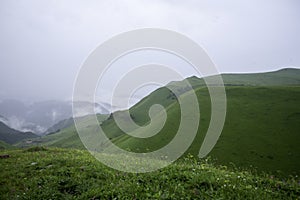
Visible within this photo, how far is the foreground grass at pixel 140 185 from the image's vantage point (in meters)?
10.2

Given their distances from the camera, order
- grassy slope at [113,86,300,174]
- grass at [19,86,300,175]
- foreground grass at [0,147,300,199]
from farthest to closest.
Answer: grassy slope at [113,86,300,174]
grass at [19,86,300,175]
foreground grass at [0,147,300,199]

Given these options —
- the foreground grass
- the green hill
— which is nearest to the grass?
the green hill

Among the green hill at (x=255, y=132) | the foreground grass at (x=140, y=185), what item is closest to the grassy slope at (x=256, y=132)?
the green hill at (x=255, y=132)

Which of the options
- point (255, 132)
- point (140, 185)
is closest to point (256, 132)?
point (255, 132)

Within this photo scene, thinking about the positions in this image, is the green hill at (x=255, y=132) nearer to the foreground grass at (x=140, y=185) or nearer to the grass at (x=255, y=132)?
the grass at (x=255, y=132)

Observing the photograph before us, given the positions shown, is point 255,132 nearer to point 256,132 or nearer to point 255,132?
point 255,132

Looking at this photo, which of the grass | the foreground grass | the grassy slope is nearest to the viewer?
the foreground grass

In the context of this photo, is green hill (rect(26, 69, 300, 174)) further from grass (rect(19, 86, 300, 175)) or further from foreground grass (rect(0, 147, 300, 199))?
foreground grass (rect(0, 147, 300, 199))

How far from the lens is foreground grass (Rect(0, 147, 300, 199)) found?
10.2 metres

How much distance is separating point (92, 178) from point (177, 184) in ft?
14.5

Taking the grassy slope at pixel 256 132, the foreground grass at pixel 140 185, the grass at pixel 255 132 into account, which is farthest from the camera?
the grassy slope at pixel 256 132

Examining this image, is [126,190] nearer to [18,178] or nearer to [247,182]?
[247,182]

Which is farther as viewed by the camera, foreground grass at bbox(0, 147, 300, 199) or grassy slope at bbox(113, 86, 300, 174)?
grassy slope at bbox(113, 86, 300, 174)

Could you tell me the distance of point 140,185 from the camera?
Result: 36.3 ft
